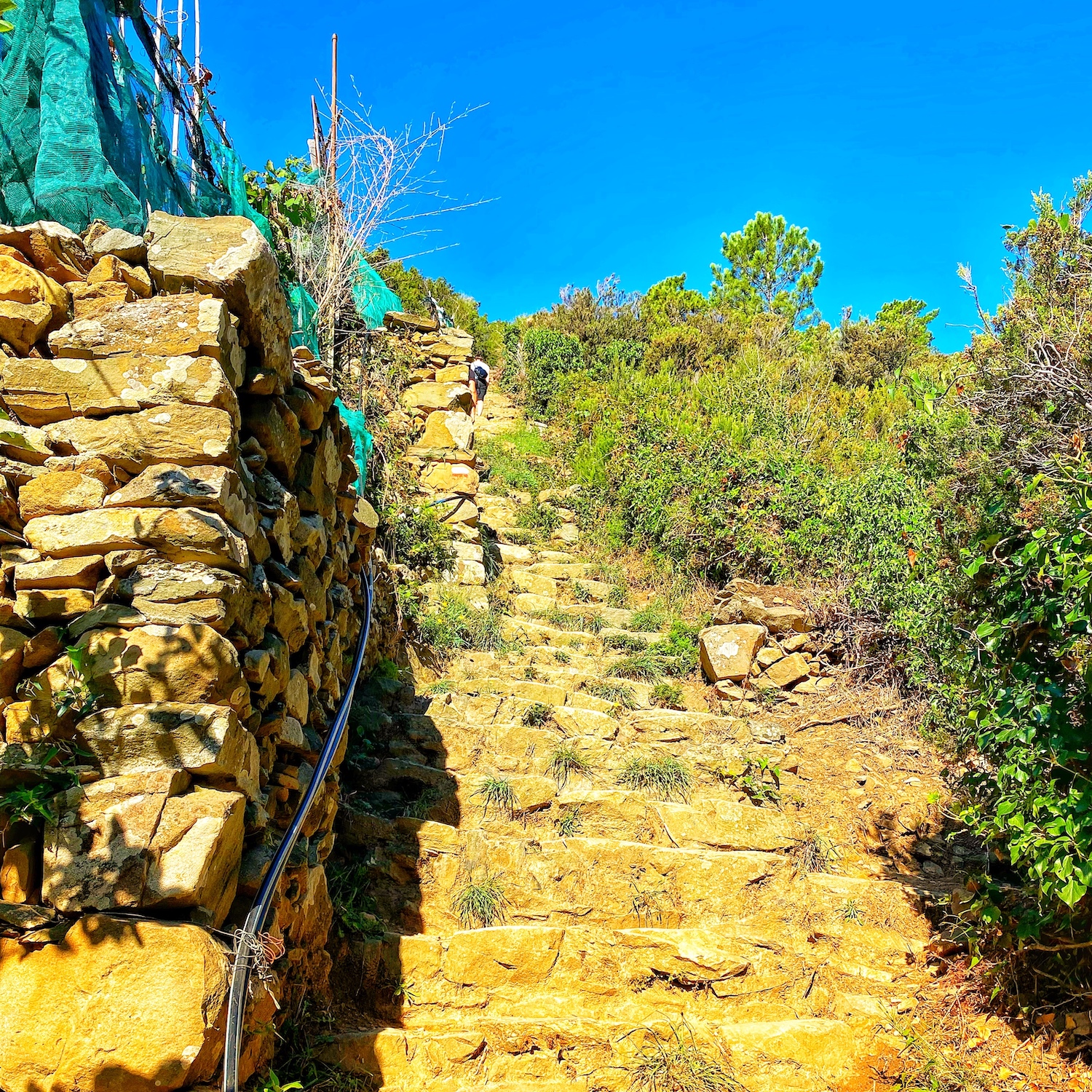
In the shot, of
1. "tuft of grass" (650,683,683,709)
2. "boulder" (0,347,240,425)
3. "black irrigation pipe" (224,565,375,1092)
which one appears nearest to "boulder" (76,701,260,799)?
"black irrigation pipe" (224,565,375,1092)

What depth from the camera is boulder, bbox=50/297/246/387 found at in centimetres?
274

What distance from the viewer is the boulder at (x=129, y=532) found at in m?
2.42

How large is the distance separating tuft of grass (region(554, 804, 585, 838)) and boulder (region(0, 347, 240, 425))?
330 centimetres

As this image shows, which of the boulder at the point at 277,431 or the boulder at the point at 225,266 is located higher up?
the boulder at the point at 225,266

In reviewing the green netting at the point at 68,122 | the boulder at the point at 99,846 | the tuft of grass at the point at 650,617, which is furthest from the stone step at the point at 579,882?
the tuft of grass at the point at 650,617

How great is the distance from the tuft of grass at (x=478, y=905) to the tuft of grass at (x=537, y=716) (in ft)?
5.68

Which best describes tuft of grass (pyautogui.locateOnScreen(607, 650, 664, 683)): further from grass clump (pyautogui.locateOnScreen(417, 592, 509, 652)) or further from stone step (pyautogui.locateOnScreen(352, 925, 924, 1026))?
stone step (pyautogui.locateOnScreen(352, 925, 924, 1026))

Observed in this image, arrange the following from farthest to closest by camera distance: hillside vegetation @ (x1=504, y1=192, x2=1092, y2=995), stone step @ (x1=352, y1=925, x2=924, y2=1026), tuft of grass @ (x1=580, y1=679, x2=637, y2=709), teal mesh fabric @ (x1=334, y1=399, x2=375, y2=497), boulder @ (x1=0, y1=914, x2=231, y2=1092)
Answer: teal mesh fabric @ (x1=334, y1=399, x2=375, y2=497) → tuft of grass @ (x1=580, y1=679, x2=637, y2=709) → stone step @ (x1=352, y1=925, x2=924, y2=1026) → hillside vegetation @ (x1=504, y1=192, x2=1092, y2=995) → boulder @ (x1=0, y1=914, x2=231, y2=1092)

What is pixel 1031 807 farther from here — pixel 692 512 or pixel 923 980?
pixel 692 512

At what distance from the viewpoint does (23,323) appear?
2.70m

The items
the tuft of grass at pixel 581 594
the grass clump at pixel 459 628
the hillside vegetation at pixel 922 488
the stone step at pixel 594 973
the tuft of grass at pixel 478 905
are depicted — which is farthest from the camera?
the tuft of grass at pixel 581 594

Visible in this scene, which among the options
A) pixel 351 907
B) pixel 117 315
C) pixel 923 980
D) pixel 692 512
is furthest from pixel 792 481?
pixel 117 315

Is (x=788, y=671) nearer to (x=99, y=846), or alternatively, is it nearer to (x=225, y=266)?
(x=225, y=266)

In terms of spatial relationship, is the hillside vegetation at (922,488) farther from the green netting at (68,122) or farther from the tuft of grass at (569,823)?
the green netting at (68,122)
